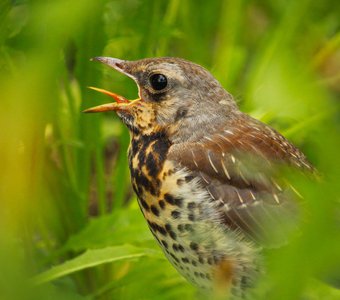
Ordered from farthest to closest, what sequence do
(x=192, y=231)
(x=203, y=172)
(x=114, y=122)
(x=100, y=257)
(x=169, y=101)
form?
(x=114, y=122) → (x=100, y=257) → (x=169, y=101) → (x=203, y=172) → (x=192, y=231)


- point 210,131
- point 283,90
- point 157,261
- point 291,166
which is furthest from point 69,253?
point 283,90

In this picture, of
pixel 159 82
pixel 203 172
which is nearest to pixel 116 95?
pixel 159 82

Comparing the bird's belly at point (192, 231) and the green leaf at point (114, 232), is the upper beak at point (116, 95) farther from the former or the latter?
the green leaf at point (114, 232)

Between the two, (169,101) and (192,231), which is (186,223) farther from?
(169,101)

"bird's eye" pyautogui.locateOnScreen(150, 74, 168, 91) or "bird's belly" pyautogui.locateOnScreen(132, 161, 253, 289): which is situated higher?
"bird's eye" pyautogui.locateOnScreen(150, 74, 168, 91)

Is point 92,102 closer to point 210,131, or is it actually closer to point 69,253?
point 69,253

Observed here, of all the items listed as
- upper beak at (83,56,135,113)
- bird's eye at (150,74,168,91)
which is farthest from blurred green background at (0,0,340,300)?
bird's eye at (150,74,168,91)

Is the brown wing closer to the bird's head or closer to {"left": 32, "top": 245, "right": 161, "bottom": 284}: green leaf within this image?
the bird's head
